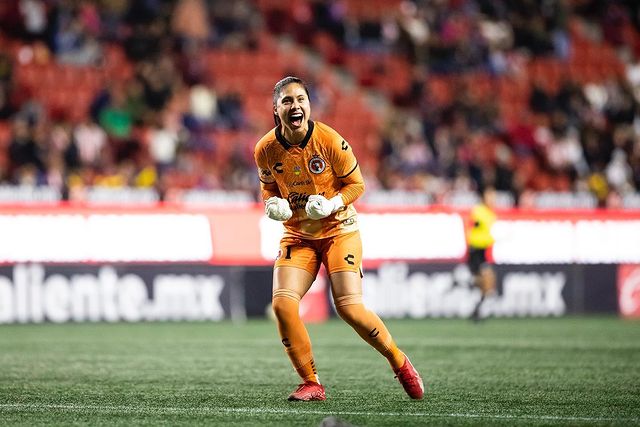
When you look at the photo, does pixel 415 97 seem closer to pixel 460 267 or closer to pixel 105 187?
pixel 460 267

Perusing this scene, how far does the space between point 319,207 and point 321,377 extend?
9.14ft

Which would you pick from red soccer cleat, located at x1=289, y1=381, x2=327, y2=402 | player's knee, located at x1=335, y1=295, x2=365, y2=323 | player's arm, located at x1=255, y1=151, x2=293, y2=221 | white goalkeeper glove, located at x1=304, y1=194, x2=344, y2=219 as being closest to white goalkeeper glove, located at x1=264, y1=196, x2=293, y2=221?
player's arm, located at x1=255, y1=151, x2=293, y2=221

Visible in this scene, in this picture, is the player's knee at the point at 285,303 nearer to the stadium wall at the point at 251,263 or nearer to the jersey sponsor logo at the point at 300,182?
the jersey sponsor logo at the point at 300,182

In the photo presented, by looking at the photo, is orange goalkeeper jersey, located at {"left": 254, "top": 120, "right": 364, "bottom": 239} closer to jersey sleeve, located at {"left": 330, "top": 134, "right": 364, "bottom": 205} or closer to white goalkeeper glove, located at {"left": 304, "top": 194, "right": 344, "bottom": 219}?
jersey sleeve, located at {"left": 330, "top": 134, "right": 364, "bottom": 205}

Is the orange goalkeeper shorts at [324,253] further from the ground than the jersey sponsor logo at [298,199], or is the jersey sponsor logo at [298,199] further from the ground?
the jersey sponsor logo at [298,199]

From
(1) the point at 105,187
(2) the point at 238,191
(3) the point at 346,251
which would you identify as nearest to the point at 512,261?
(2) the point at 238,191

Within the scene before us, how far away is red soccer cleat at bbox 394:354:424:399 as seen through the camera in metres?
8.55

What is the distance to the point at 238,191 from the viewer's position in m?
20.1

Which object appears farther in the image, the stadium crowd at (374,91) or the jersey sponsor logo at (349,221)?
the stadium crowd at (374,91)

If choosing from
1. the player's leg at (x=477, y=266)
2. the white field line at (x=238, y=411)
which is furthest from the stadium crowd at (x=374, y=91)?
the white field line at (x=238, y=411)

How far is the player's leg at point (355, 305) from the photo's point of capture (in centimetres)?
840

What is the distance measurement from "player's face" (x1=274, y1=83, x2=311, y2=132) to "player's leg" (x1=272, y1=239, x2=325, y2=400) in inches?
34.8

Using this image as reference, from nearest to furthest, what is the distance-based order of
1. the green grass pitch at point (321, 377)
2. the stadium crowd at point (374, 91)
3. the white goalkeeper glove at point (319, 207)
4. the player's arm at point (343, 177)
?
the green grass pitch at point (321, 377) → the white goalkeeper glove at point (319, 207) → the player's arm at point (343, 177) → the stadium crowd at point (374, 91)

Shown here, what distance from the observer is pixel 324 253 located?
866 centimetres
